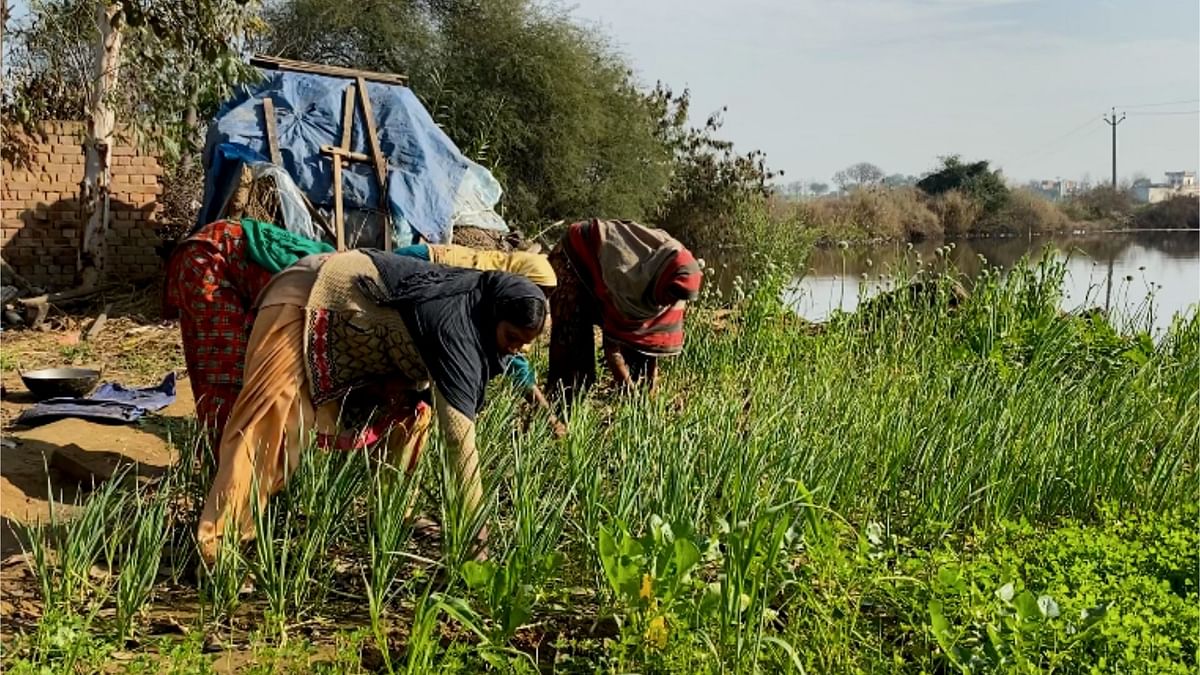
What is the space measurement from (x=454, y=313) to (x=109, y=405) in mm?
3581

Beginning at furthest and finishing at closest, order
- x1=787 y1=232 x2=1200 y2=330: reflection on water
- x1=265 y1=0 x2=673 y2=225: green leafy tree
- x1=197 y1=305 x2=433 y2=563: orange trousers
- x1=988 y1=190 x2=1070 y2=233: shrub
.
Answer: x1=988 y1=190 x2=1070 y2=233: shrub < x1=265 y1=0 x2=673 y2=225: green leafy tree < x1=787 y1=232 x2=1200 y2=330: reflection on water < x1=197 y1=305 x2=433 y2=563: orange trousers

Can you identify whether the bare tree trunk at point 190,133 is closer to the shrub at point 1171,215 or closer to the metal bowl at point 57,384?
the metal bowl at point 57,384

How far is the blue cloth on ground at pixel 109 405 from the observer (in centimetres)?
559

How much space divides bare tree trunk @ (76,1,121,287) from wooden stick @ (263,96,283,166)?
121 inches

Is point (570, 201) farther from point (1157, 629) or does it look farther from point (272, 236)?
point (1157, 629)

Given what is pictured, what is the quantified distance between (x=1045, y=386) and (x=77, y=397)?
487cm

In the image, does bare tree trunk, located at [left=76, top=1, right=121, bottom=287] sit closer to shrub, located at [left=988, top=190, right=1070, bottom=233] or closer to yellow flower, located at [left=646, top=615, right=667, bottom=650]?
yellow flower, located at [left=646, top=615, right=667, bottom=650]

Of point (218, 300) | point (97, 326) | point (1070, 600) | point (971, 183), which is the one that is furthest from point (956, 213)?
point (1070, 600)

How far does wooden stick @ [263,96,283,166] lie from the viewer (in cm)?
771

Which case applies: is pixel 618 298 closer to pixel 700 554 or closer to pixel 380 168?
pixel 700 554

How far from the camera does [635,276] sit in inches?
185

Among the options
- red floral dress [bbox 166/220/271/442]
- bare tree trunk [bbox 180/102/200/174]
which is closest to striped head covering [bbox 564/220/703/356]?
red floral dress [bbox 166/220/271/442]

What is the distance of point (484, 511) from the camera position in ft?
9.04

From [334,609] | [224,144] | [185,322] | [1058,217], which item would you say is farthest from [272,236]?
[1058,217]
